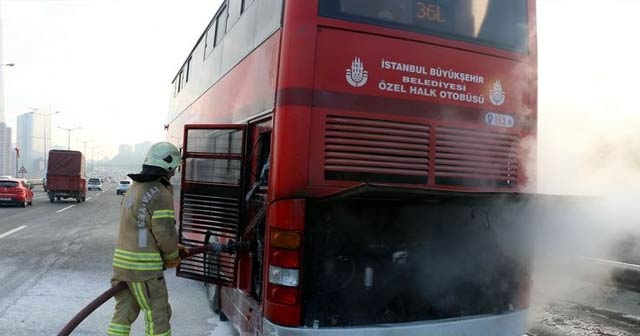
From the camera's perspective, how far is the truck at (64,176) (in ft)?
91.3

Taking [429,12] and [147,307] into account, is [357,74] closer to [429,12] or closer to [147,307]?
[429,12]

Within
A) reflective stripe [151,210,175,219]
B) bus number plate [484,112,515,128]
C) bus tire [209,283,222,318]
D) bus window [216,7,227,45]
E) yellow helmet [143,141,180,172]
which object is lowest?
bus tire [209,283,222,318]

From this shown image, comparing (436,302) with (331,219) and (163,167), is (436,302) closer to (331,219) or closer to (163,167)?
(331,219)

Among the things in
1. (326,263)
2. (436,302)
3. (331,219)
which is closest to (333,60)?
(331,219)

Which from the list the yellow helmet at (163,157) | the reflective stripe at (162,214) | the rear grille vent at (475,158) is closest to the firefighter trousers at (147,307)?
the reflective stripe at (162,214)

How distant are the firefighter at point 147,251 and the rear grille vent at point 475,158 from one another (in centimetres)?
224

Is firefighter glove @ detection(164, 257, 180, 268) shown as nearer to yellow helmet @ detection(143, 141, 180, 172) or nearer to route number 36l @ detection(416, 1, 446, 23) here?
yellow helmet @ detection(143, 141, 180, 172)

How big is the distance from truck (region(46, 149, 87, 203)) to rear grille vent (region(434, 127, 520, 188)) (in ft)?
92.1

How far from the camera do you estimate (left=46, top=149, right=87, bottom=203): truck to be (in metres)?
27.8

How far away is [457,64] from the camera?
420 centimetres

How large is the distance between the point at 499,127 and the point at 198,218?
3.04 metres

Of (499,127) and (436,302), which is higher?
(499,127)

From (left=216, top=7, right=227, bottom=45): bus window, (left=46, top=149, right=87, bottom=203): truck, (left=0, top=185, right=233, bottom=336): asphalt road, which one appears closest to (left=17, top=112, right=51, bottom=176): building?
(left=46, top=149, right=87, bottom=203): truck

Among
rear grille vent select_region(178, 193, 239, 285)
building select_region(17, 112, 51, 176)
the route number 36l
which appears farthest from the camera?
building select_region(17, 112, 51, 176)
